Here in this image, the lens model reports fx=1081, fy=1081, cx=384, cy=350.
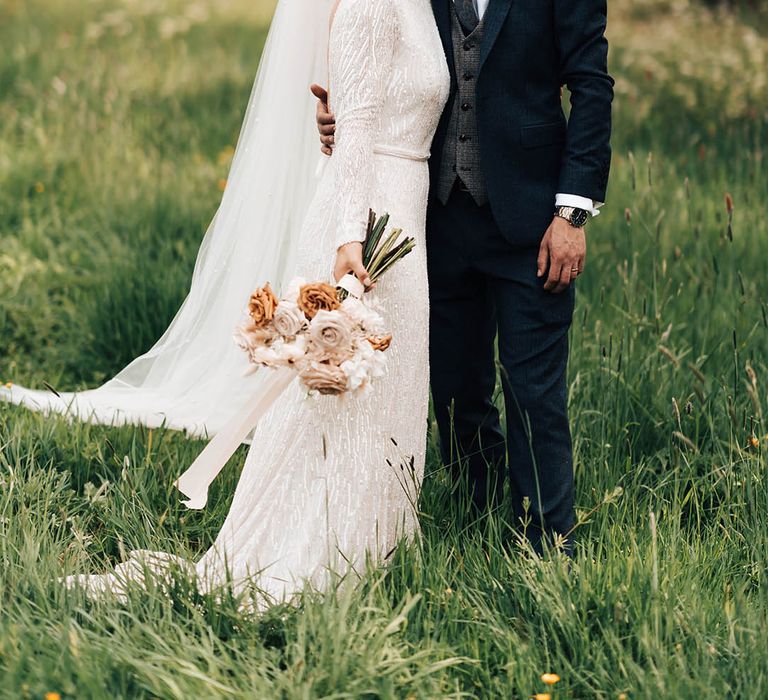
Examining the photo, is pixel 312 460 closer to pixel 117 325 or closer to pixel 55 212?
pixel 117 325

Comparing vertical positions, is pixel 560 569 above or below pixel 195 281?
below

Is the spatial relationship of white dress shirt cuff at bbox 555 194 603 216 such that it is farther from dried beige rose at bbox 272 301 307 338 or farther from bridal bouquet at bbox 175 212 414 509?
dried beige rose at bbox 272 301 307 338

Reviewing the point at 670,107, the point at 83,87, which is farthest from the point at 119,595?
the point at 670,107

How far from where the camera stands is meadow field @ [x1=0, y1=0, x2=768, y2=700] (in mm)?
2496

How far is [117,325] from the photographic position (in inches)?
193

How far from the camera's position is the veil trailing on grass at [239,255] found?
357 cm

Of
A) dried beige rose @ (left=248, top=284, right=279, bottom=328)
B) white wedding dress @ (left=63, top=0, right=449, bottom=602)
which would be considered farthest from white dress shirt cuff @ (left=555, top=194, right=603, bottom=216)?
dried beige rose @ (left=248, top=284, right=279, bottom=328)

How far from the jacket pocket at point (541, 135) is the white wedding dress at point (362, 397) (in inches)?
10.1

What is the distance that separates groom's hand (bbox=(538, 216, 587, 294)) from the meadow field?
0.35 metres

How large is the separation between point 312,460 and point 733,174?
4.13m

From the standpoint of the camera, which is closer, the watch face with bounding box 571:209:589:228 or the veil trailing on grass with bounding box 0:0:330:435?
the watch face with bounding box 571:209:589:228

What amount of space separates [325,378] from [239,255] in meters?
1.42

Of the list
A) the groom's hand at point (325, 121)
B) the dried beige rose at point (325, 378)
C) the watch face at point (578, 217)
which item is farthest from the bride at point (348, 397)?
the watch face at point (578, 217)

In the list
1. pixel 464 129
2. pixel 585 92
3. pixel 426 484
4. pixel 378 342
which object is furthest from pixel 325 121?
pixel 426 484
